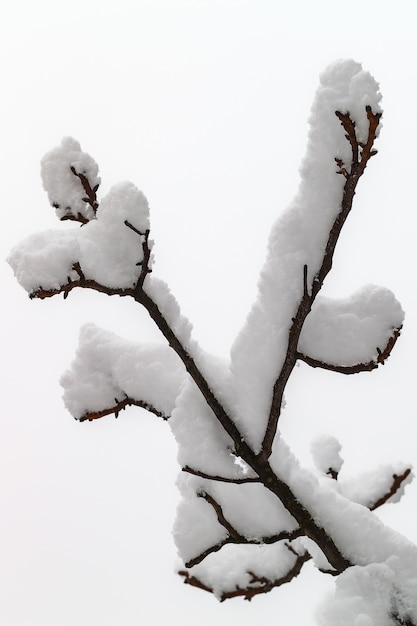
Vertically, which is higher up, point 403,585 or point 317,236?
point 317,236

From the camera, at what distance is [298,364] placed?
1.95 meters

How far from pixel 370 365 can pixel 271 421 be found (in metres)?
0.39

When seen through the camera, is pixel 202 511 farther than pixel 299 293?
Yes

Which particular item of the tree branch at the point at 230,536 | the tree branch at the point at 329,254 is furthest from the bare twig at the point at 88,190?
the tree branch at the point at 230,536

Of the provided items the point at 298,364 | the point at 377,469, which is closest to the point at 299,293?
the point at 298,364

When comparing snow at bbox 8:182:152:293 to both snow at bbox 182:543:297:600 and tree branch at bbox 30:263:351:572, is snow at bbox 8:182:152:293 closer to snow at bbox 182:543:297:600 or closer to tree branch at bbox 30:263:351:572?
tree branch at bbox 30:263:351:572

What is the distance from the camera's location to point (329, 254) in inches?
64.9

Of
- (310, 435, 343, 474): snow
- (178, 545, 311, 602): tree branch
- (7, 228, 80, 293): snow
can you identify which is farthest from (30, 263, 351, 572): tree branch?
(310, 435, 343, 474): snow

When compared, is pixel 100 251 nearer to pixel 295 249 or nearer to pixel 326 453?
pixel 295 249

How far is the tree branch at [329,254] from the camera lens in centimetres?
148

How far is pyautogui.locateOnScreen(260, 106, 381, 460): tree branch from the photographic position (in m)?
1.48

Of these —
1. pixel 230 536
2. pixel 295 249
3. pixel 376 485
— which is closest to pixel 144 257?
pixel 295 249

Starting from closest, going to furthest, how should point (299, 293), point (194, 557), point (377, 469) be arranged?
point (299, 293)
point (194, 557)
point (377, 469)

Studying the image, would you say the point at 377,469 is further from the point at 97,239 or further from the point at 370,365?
the point at 97,239
